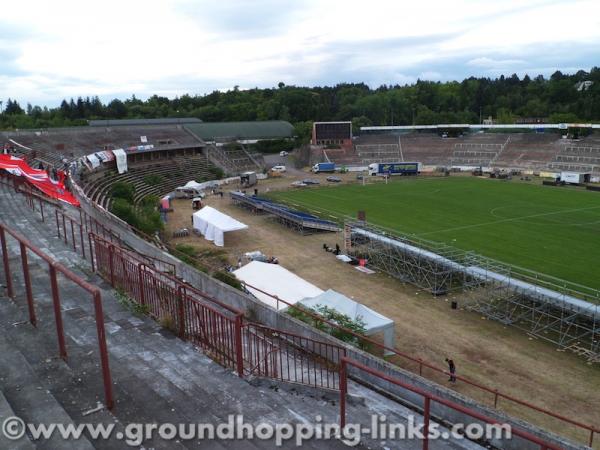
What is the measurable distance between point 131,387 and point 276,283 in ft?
46.6

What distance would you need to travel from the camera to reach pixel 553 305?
21.2 metres

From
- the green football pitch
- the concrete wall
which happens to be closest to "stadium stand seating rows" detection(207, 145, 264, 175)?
the green football pitch

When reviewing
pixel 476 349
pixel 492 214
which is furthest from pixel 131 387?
Result: pixel 492 214

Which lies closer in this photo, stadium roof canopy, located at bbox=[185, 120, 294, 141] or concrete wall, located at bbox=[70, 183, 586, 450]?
concrete wall, located at bbox=[70, 183, 586, 450]

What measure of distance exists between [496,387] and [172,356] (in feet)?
39.1

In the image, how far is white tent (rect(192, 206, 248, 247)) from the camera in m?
36.2

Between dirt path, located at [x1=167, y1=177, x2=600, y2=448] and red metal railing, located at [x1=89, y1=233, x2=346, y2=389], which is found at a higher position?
red metal railing, located at [x1=89, y1=233, x2=346, y2=389]

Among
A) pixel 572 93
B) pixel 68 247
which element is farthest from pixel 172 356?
pixel 572 93

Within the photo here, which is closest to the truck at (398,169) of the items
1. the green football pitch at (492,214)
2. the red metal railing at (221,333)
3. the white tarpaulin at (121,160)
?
the green football pitch at (492,214)

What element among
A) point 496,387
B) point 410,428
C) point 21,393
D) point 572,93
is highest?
point 572,93

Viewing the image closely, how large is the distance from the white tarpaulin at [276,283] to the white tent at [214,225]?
1166cm

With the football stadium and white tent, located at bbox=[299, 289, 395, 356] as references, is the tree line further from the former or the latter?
white tent, located at bbox=[299, 289, 395, 356]

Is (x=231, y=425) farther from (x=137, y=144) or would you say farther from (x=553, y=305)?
(x=137, y=144)

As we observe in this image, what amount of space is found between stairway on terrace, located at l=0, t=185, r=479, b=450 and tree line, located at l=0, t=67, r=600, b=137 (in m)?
104
